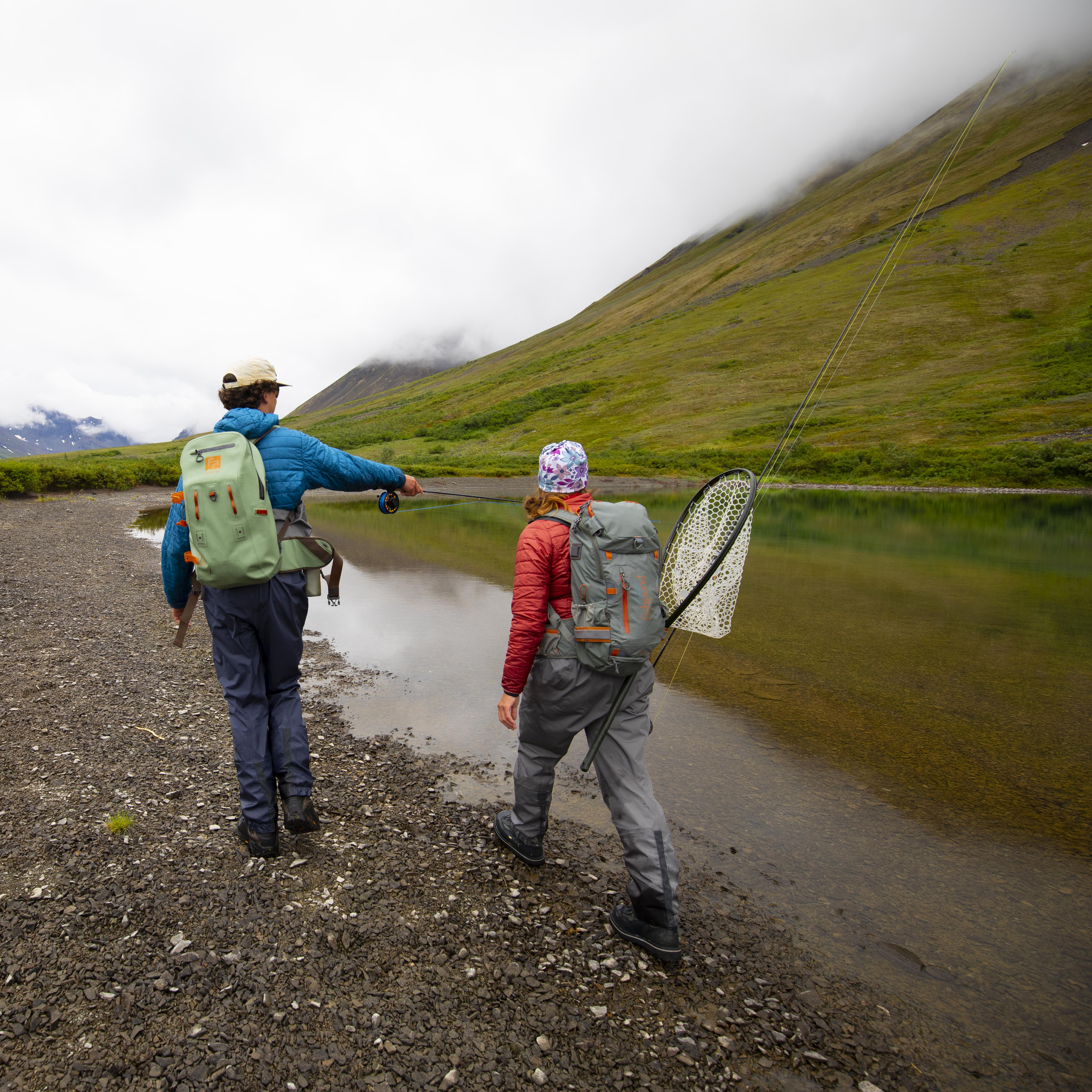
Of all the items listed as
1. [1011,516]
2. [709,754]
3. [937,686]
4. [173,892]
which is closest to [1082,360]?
[1011,516]

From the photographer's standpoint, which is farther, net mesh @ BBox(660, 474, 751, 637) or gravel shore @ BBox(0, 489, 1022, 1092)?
net mesh @ BBox(660, 474, 751, 637)

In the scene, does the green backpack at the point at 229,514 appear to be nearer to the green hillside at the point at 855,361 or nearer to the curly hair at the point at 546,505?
the curly hair at the point at 546,505

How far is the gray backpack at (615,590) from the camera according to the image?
383cm

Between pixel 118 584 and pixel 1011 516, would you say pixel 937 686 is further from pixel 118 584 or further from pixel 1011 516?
pixel 1011 516

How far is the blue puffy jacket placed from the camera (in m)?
4.51

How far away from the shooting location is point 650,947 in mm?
3842

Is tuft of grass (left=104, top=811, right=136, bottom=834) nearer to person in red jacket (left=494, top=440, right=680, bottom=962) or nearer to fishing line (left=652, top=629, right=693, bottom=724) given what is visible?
person in red jacket (left=494, top=440, right=680, bottom=962)

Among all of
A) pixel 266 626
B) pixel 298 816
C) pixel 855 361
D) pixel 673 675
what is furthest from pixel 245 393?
pixel 855 361

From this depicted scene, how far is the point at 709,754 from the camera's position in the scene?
7055 mm

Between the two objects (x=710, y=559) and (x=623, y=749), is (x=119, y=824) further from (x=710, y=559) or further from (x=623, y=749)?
(x=710, y=559)

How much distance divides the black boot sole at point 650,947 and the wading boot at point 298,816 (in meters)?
2.32

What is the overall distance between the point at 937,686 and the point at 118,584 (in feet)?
54.1

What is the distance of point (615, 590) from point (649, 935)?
210cm

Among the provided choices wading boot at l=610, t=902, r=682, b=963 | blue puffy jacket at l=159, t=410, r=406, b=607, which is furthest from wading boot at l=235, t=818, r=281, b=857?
wading boot at l=610, t=902, r=682, b=963
